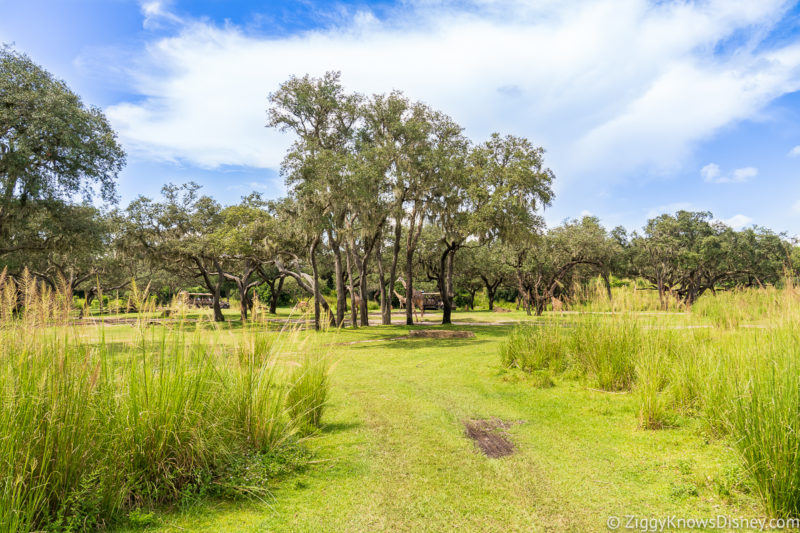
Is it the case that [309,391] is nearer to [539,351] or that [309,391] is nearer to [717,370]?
[717,370]

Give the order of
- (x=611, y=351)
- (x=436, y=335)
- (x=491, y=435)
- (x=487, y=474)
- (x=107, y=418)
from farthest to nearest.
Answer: (x=436, y=335) → (x=611, y=351) → (x=491, y=435) → (x=487, y=474) → (x=107, y=418)

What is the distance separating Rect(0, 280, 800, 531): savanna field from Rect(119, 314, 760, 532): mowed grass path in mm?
22

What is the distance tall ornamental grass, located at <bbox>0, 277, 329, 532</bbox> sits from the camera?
2.62 m

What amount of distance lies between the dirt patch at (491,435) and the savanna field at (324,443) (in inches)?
1.7

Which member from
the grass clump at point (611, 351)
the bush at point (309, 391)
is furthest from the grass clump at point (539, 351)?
the bush at point (309, 391)

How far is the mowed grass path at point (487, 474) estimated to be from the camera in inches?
124

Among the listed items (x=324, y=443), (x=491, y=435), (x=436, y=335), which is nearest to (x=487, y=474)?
(x=491, y=435)

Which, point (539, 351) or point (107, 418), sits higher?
point (107, 418)

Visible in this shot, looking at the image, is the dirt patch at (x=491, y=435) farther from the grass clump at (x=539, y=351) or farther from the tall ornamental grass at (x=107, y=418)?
the grass clump at (x=539, y=351)

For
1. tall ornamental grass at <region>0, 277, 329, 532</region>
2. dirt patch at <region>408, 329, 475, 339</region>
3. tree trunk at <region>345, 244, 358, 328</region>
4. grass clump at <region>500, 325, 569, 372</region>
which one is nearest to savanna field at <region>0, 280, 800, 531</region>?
tall ornamental grass at <region>0, 277, 329, 532</region>

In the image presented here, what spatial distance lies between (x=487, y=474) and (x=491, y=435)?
42.5 inches

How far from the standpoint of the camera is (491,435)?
195 inches

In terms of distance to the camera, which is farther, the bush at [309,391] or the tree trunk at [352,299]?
the tree trunk at [352,299]

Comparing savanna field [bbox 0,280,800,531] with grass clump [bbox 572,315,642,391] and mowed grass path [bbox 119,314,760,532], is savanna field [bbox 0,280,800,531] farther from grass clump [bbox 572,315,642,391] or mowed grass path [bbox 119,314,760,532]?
grass clump [bbox 572,315,642,391]
